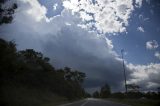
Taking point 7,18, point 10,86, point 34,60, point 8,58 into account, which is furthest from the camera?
point 34,60

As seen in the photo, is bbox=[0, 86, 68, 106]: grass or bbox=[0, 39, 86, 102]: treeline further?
bbox=[0, 39, 86, 102]: treeline

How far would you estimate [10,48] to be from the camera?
36594 millimetres

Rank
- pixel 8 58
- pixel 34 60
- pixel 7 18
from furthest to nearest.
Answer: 1. pixel 34 60
2. pixel 8 58
3. pixel 7 18

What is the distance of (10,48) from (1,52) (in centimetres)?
391

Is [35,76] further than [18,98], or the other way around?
[35,76]

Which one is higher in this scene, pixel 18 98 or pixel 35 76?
pixel 35 76

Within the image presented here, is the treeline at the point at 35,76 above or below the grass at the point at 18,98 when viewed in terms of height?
above

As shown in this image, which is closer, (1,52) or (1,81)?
(1,52)

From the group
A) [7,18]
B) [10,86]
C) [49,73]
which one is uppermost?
[49,73]

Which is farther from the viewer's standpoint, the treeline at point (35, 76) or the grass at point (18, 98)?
the treeline at point (35, 76)

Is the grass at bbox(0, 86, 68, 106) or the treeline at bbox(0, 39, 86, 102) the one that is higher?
the treeline at bbox(0, 39, 86, 102)

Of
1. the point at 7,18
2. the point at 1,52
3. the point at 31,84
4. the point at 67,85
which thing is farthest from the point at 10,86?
the point at 67,85

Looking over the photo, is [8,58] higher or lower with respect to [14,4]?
lower

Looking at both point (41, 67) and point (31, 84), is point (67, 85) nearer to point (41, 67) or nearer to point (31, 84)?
point (41, 67)
